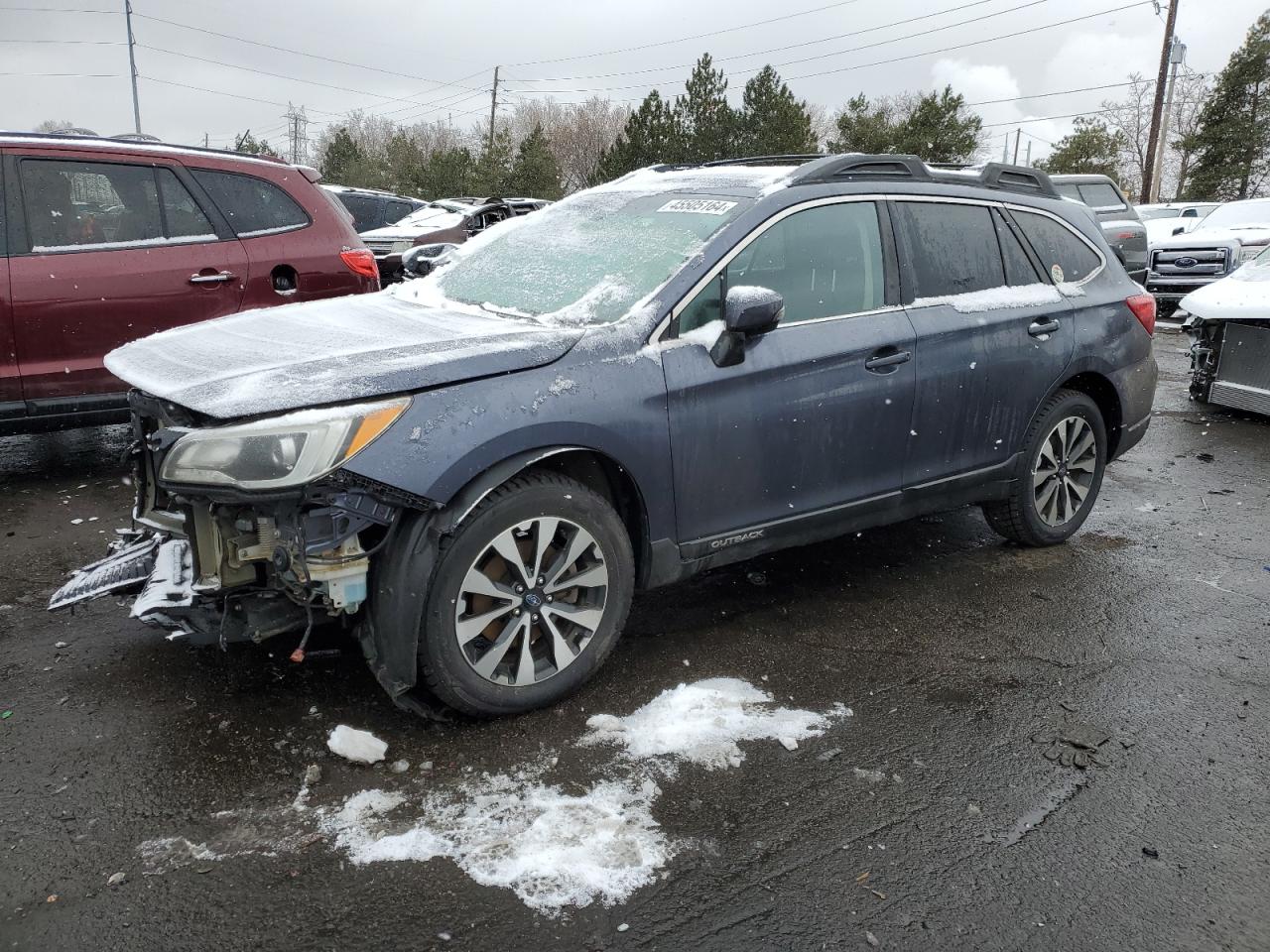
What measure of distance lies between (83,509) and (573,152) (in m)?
80.6

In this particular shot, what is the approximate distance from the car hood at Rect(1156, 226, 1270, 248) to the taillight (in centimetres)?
1291

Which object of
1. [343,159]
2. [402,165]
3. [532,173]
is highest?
[343,159]

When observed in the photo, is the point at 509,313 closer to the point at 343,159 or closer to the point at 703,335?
Result: the point at 703,335

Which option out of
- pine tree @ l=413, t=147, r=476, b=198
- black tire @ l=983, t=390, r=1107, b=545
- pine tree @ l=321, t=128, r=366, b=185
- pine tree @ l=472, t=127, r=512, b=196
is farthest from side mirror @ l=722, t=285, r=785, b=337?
pine tree @ l=321, t=128, r=366, b=185

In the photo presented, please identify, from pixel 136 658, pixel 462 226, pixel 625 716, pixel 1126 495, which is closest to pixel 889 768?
pixel 625 716

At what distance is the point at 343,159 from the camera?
49031 mm

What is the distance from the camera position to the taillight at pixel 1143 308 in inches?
202

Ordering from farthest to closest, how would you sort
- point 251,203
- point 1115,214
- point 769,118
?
point 769,118 < point 1115,214 < point 251,203

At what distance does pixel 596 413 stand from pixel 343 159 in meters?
50.7

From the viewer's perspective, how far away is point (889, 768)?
3.06 metres

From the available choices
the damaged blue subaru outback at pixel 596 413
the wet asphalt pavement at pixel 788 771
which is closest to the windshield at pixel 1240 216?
the damaged blue subaru outback at pixel 596 413

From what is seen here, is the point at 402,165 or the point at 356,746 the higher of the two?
the point at 402,165

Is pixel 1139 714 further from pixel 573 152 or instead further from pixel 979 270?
pixel 573 152

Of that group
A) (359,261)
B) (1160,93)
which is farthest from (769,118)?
(359,261)
